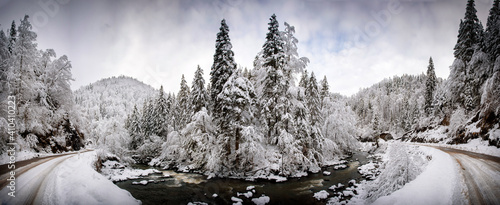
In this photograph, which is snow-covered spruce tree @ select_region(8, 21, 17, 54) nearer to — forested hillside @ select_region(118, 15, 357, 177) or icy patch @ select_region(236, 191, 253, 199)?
forested hillside @ select_region(118, 15, 357, 177)

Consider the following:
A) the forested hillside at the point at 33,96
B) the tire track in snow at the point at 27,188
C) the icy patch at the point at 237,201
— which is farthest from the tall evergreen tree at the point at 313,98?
the forested hillside at the point at 33,96

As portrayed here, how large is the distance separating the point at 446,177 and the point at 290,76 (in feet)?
43.6

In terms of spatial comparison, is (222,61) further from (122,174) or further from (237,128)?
(122,174)

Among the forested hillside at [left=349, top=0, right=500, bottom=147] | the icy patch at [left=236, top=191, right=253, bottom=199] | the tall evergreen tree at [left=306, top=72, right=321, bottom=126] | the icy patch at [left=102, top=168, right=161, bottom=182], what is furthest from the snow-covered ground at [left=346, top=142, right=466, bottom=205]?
the icy patch at [left=102, top=168, right=161, bottom=182]

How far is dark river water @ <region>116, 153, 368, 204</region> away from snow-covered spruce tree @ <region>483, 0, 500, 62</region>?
54.5ft

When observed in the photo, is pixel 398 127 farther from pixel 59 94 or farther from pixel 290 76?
pixel 59 94

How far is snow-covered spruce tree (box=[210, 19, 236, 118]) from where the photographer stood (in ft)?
61.4

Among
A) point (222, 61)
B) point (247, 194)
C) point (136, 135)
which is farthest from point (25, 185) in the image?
point (136, 135)

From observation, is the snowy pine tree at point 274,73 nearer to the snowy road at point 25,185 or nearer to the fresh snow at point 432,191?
the fresh snow at point 432,191

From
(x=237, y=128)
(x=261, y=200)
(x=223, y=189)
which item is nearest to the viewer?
(x=261, y=200)

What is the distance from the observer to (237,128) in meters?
18.3

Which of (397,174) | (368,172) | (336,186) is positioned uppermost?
(397,174)

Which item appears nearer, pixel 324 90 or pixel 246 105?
pixel 246 105

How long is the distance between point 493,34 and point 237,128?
25716mm
